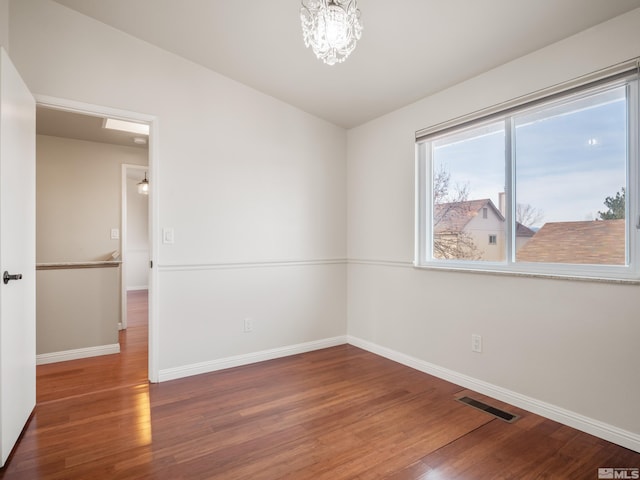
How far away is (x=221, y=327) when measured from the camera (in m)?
3.20

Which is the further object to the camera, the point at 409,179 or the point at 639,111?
the point at 409,179

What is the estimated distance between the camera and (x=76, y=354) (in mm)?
3521

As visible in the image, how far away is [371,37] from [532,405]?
108 inches

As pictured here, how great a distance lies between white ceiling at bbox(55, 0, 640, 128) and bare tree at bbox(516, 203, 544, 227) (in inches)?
41.1

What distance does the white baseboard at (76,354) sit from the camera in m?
3.38

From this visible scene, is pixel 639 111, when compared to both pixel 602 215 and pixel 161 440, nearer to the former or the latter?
pixel 602 215

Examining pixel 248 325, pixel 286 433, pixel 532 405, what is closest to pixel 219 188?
pixel 248 325

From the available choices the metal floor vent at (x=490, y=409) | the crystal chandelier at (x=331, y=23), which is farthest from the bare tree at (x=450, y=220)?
the crystal chandelier at (x=331, y=23)

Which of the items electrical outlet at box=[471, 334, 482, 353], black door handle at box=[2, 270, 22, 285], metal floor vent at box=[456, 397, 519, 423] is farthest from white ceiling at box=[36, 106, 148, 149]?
metal floor vent at box=[456, 397, 519, 423]

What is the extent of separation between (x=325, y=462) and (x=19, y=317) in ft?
6.43

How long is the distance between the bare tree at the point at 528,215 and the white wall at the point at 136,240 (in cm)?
821

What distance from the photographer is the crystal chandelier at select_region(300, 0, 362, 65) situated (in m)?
1.66

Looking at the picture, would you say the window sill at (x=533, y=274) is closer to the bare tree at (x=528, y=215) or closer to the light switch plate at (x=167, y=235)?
the bare tree at (x=528, y=215)

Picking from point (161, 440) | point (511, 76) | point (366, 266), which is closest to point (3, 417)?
point (161, 440)
